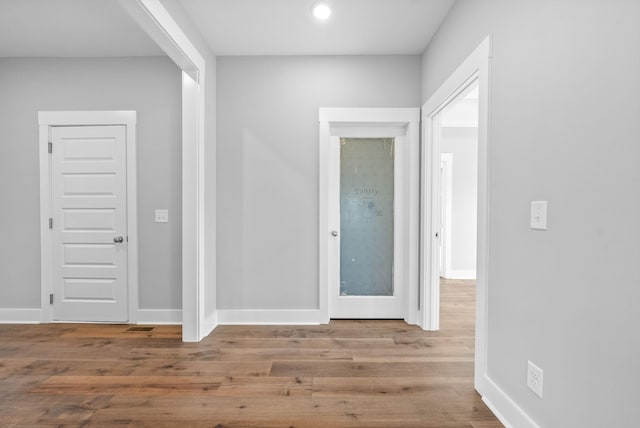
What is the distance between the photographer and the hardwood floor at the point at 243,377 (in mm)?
1802

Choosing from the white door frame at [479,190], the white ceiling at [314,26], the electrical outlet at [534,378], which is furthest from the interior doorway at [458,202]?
the electrical outlet at [534,378]

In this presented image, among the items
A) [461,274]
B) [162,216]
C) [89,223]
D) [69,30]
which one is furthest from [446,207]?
[69,30]

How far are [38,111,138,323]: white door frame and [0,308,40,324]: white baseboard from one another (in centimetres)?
7

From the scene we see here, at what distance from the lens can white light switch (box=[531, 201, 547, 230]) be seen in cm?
147

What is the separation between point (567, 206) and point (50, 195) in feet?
14.1

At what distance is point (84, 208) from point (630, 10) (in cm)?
418

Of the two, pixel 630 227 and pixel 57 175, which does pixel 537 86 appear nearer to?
pixel 630 227

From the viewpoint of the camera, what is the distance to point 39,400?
1966 mm

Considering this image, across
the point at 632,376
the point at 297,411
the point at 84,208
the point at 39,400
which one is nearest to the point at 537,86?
the point at 632,376

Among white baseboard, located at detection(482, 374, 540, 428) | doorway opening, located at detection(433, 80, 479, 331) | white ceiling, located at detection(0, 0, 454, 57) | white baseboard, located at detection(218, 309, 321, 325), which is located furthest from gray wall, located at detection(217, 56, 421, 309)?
doorway opening, located at detection(433, 80, 479, 331)

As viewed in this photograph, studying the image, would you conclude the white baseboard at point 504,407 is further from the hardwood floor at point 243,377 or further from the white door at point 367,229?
the white door at point 367,229

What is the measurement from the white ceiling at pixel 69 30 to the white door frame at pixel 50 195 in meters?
0.59

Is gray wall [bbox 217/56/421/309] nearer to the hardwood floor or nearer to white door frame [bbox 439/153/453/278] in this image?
the hardwood floor

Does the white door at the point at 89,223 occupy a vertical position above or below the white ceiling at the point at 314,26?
below
